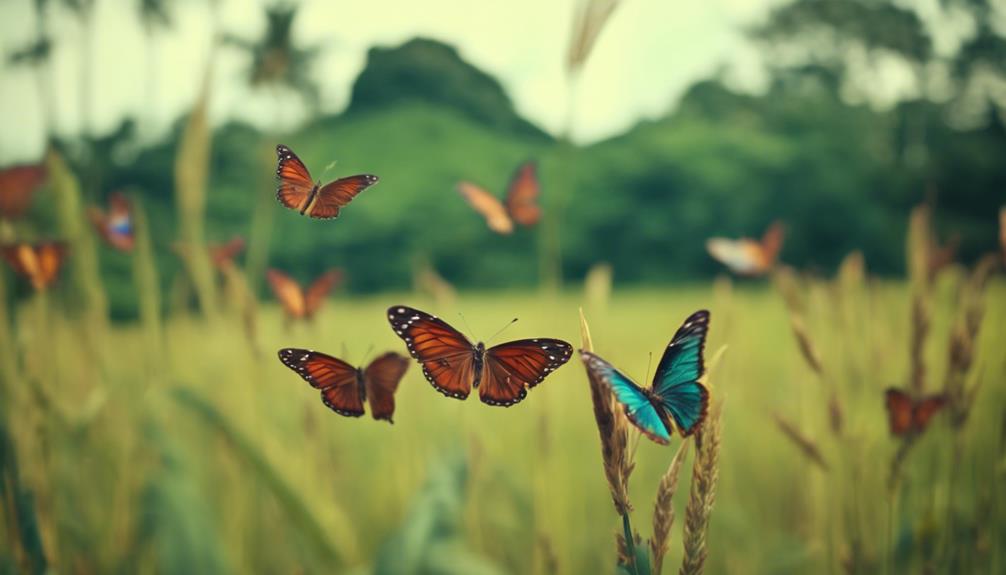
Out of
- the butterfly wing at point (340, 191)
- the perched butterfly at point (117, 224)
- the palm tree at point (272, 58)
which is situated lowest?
the butterfly wing at point (340, 191)

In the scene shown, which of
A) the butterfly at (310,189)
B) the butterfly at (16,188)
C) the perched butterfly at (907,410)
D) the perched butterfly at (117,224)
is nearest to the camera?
the butterfly at (310,189)

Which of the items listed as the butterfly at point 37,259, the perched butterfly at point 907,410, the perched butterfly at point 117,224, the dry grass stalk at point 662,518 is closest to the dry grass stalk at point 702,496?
the dry grass stalk at point 662,518

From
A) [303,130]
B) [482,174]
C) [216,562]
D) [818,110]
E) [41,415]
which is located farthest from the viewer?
[818,110]

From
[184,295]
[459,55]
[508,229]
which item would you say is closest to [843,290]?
[459,55]

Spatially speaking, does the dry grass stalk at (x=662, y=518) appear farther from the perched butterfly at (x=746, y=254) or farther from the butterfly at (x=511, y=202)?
the perched butterfly at (x=746, y=254)

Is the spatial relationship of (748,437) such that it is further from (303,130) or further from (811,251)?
(811,251)

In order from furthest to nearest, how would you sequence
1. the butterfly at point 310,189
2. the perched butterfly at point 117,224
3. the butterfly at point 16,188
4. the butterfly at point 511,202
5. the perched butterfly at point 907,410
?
the perched butterfly at point 117,224 < the butterfly at point 16,188 < the perched butterfly at point 907,410 < the butterfly at point 511,202 < the butterfly at point 310,189
